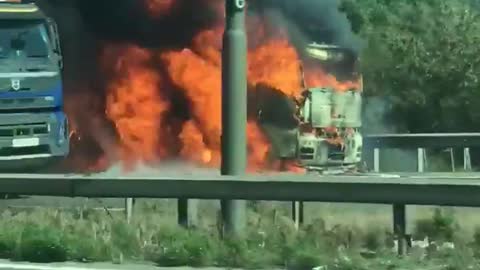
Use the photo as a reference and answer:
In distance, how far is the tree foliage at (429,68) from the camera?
108ft

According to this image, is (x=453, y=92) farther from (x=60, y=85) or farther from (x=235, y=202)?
(x=235, y=202)

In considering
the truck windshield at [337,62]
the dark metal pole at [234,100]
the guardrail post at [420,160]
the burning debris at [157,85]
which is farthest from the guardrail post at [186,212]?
the guardrail post at [420,160]

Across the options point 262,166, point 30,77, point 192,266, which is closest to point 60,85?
point 30,77

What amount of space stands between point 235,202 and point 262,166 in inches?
293

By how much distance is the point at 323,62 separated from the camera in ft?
64.5

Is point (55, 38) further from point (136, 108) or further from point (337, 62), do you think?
point (337, 62)

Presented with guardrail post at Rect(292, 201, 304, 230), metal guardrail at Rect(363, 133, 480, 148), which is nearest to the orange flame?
guardrail post at Rect(292, 201, 304, 230)

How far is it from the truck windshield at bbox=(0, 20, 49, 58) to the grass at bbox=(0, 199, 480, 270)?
5434 millimetres

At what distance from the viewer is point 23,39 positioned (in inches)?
679

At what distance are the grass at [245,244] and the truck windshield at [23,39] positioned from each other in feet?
17.8

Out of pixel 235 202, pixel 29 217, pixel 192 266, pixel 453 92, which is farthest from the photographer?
pixel 453 92

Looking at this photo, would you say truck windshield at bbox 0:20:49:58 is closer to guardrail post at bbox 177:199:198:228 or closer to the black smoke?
the black smoke

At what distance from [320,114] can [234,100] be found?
8.03 m

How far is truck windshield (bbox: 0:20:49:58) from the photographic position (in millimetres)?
17094
